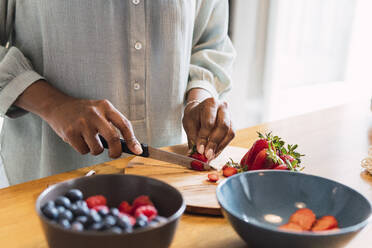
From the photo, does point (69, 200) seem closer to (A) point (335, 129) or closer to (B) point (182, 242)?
(B) point (182, 242)

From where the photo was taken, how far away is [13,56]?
1050 millimetres

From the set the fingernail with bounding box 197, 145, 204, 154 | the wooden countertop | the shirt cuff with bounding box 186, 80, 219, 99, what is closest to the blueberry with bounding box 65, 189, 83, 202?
the wooden countertop

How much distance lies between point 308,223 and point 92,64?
2.36 ft

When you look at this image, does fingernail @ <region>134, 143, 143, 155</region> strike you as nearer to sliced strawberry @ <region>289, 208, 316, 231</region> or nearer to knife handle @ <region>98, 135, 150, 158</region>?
knife handle @ <region>98, 135, 150, 158</region>

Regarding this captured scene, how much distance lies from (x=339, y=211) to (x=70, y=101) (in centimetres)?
65

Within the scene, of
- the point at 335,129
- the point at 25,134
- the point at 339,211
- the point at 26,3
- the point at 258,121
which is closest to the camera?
the point at 339,211

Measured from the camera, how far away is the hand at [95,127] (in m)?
0.91

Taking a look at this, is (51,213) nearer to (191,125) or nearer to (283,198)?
(283,198)

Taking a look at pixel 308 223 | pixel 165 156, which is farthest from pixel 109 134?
pixel 308 223

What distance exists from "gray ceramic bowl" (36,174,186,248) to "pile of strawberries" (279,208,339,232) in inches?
7.2

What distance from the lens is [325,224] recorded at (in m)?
0.63

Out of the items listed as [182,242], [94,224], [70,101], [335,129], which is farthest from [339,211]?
[335,129]

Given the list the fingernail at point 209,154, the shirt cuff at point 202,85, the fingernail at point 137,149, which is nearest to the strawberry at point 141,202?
the fingernail at point 137,149

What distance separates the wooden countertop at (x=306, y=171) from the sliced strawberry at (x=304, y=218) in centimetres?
10
